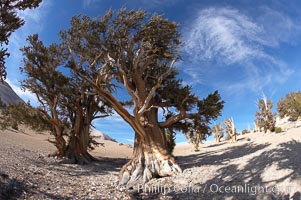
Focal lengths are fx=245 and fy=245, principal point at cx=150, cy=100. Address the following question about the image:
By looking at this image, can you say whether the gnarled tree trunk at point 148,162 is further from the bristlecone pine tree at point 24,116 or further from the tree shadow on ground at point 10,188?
the bristlecone pine tree at point 24,116

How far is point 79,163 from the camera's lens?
1877 centimetres

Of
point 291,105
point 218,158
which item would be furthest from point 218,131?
point 218,158

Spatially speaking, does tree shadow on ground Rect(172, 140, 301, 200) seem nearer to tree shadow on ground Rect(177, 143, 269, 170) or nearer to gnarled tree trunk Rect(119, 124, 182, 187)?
gnarled tree trunk Rect(119, 124, 182, 187)

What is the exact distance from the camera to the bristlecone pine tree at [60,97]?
59.0 ft

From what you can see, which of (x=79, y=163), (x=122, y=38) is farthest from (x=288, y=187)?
(x=79, y=163)

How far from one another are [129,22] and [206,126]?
815cm

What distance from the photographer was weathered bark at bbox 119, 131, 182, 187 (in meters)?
12.0

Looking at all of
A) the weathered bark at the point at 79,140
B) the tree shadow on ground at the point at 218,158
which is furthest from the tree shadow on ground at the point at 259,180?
the weathered bark at the point at 79,140

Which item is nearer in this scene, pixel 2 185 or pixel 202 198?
pixel 2 185

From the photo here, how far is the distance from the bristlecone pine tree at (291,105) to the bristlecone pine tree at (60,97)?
1646 inches

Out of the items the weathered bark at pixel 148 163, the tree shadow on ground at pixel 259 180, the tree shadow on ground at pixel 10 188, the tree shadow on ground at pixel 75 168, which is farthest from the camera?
the tree shadow on ground at pixel 75 168

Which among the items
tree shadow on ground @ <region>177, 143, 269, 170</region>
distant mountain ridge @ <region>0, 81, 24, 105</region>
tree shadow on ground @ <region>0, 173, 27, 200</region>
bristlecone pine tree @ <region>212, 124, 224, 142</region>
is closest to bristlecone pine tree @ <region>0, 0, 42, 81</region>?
tree shadow on ground @ <region>0, 173, 27, 200</region>

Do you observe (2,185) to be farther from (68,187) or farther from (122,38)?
(122,38)

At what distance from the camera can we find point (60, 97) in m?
19.9
